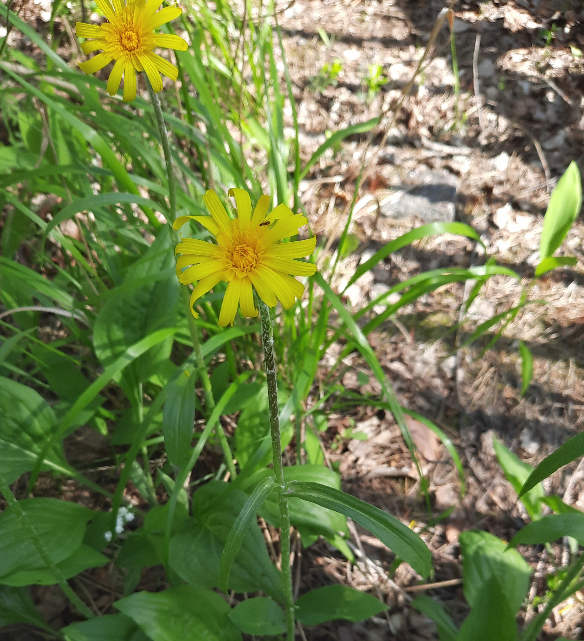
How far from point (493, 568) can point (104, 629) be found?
1119 millimetres

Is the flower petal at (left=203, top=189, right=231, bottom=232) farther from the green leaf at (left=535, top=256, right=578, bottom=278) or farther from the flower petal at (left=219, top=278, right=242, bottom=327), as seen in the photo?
the green leaf at (left=535, top=256, right=578, bottom=278)

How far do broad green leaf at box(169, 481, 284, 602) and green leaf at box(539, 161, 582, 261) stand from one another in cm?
143

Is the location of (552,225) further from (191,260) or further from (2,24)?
(2,24)

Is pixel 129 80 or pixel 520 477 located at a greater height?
pixel 129 80

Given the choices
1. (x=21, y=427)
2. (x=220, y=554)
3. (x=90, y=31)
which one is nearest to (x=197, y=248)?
(x=90, y=31)

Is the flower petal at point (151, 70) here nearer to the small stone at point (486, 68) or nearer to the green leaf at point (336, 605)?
the green leaf at point (336, 605)

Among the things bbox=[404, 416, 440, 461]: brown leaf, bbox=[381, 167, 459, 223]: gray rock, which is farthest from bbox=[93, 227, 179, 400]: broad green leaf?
bbox=[381, 167, 459, 223]: gray rock

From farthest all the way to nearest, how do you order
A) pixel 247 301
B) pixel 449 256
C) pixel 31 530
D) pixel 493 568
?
pixel 449 256, pixel 493 568, pixel 31 530, pixel 247 301

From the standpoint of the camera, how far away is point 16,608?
1421 mm

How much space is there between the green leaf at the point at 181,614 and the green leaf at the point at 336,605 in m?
0.20

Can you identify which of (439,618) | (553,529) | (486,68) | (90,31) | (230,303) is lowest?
(439,618)

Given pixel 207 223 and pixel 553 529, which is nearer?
pixel 207 223

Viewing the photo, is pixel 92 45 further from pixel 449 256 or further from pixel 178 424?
pixel 449 256

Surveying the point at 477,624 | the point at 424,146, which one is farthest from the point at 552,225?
the point at 477,624
